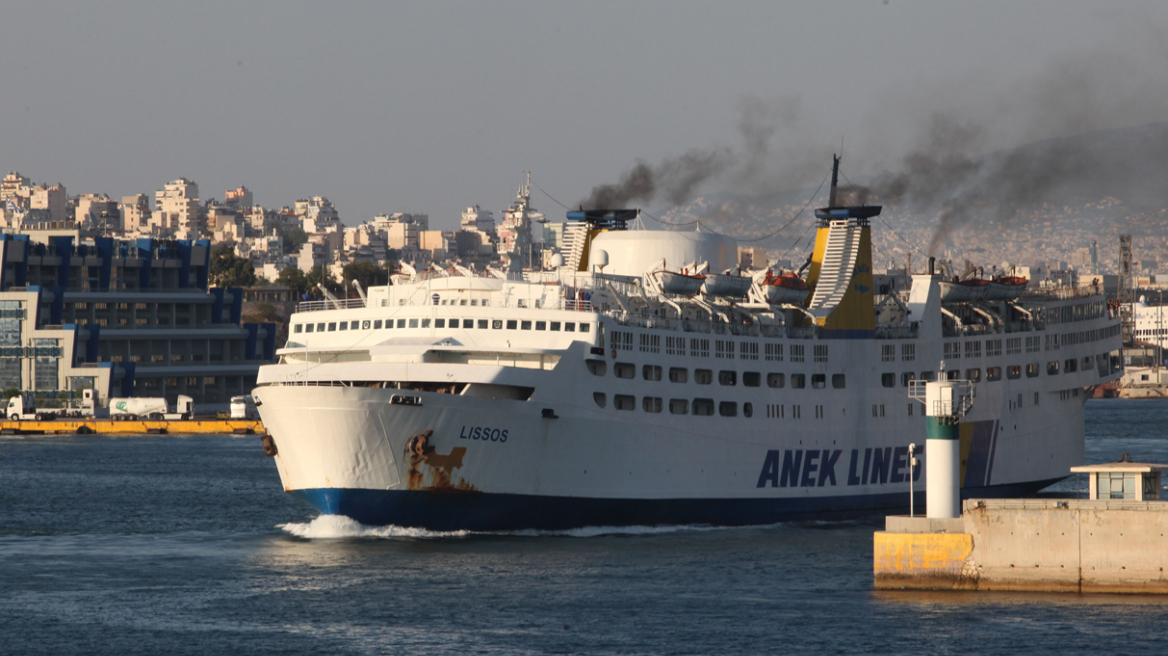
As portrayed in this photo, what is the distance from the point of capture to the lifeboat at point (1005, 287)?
186 feet

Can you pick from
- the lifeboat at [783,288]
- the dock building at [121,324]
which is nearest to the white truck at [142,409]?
the dock building at [121,324]

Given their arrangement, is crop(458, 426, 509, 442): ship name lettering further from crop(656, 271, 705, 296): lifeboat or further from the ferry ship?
crop(656, 271, 705, 296): lifeboat

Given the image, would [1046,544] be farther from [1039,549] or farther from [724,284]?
[724,284]

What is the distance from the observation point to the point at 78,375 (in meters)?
120

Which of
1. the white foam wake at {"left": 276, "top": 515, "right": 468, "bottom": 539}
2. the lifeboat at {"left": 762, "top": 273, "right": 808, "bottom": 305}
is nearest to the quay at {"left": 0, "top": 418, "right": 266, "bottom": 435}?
the lifeboat at {"left": 762, "top": 273, "right": 808, "bottom": 305}

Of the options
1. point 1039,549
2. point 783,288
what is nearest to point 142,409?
point 783,288

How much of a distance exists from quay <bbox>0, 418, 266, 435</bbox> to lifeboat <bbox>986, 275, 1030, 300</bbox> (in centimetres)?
6259

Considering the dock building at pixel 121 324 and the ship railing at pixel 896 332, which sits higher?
the dock building at pixel 121 324

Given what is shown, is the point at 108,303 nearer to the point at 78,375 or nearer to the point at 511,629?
the point at 78,375

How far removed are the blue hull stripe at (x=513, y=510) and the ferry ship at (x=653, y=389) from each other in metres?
0.06

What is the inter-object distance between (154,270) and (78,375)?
57.2ft

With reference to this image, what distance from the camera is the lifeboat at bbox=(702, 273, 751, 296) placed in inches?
1944

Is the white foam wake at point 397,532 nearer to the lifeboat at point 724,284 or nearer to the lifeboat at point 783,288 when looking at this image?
the lifeboat at point 724,284

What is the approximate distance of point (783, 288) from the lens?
50.6 m
